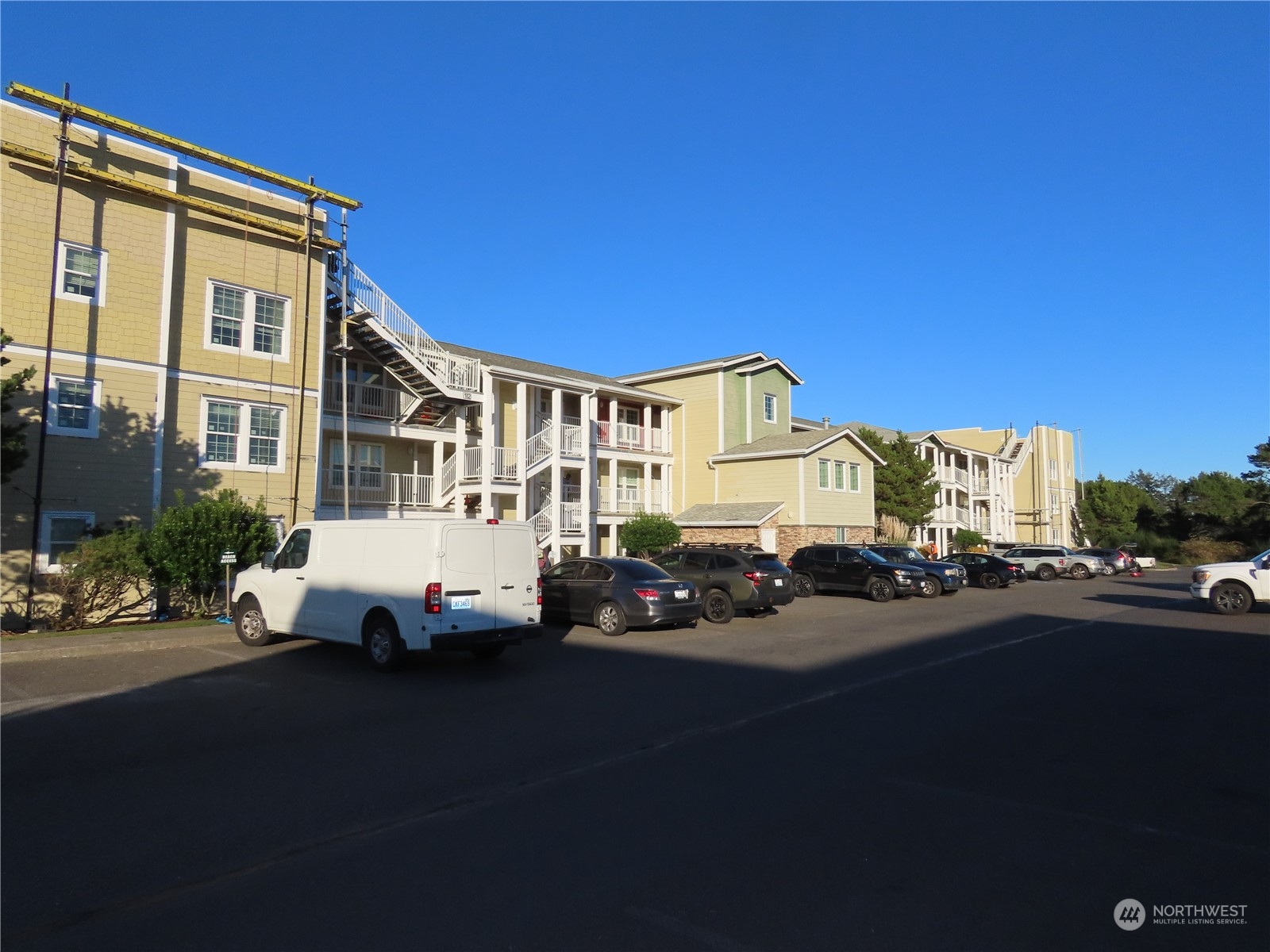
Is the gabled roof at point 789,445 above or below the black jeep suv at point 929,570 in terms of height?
above

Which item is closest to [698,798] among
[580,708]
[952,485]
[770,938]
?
[770,938]

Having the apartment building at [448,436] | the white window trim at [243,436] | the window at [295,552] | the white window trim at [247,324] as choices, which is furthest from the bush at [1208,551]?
the window at [295,552]

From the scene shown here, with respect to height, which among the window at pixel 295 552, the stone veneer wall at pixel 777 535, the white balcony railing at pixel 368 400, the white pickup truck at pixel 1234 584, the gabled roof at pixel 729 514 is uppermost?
the white balcony railing at pixel 368 400

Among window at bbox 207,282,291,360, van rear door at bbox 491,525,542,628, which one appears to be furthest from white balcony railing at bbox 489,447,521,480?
van rear door at bbox 491,525,542,628

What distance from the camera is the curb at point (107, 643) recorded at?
12250 millimetres

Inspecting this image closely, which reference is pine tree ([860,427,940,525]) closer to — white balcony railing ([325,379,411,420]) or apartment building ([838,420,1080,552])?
apartment building ([838,420,1080,552])

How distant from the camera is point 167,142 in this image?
1889cm

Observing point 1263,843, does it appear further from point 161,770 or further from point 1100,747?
point 161,770

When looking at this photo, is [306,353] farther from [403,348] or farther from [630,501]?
[630,501]

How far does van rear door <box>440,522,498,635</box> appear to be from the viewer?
11.0 meters

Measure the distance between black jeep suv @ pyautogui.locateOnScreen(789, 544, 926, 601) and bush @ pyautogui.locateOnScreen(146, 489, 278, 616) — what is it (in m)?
15.0

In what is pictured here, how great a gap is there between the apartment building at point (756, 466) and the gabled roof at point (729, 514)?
44mm

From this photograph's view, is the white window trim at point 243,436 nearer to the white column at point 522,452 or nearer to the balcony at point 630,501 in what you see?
the white column at point 522,452

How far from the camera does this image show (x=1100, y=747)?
764cm
